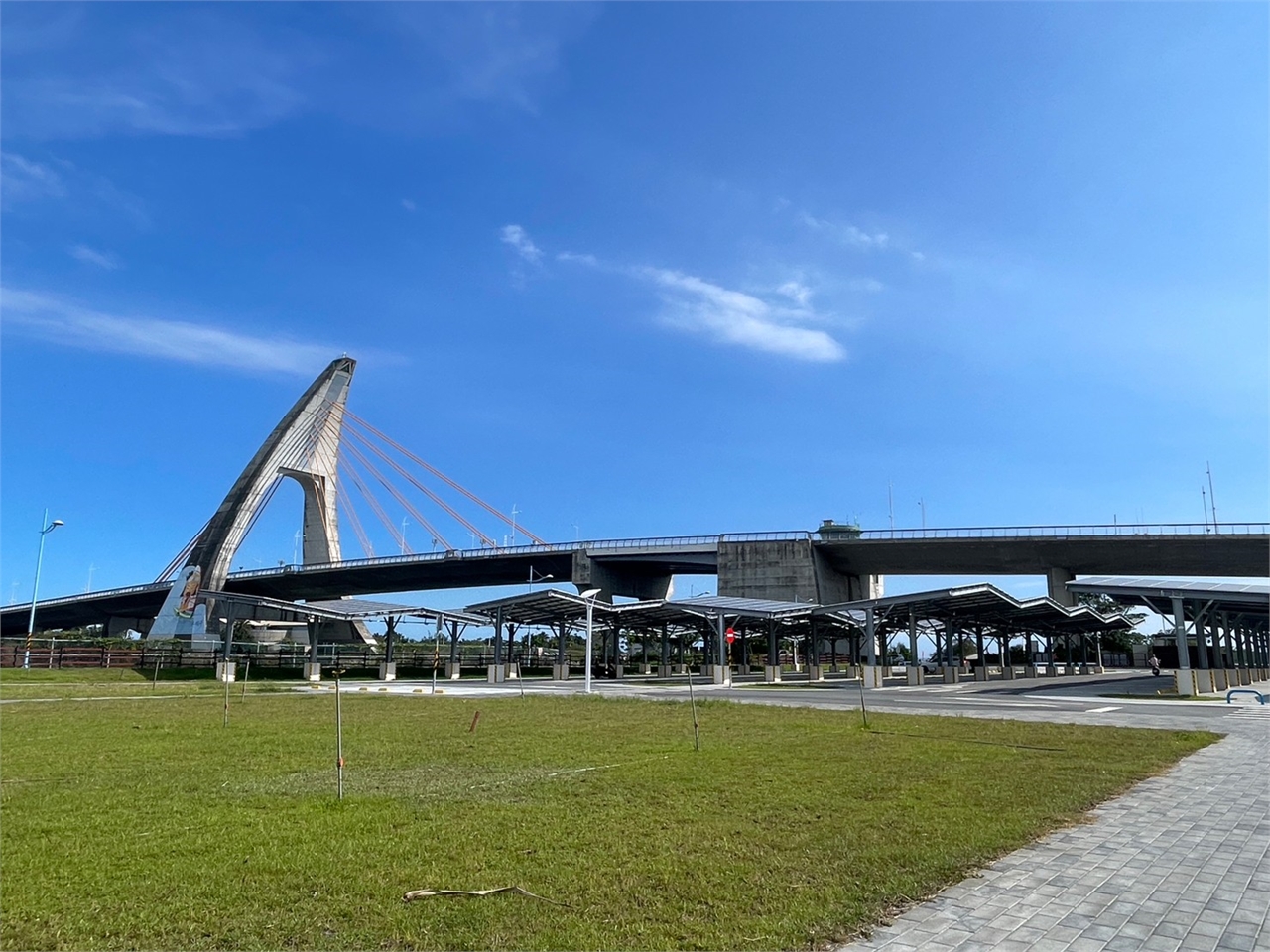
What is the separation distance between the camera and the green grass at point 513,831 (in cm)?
505

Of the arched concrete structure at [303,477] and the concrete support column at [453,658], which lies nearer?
the concrete support column at [453,658]

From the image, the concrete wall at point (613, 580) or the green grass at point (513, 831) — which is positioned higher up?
the concrete wall at point (613, 580)

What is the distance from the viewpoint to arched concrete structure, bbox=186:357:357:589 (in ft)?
264

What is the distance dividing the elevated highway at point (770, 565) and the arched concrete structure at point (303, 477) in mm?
4907

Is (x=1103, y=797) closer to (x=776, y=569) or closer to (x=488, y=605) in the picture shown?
(x=488, y=605)

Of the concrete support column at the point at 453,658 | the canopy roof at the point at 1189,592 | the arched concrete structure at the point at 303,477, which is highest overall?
the arched concrete structure at the point at 303,477

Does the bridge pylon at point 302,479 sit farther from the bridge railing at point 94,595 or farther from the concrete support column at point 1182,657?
the concrete support column at point 1182,657

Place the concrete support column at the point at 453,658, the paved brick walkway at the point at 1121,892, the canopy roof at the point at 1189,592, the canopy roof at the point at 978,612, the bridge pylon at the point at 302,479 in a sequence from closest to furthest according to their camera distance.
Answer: the paved brick walkway at the point at 1121,892 → the canopy roof at the point at 1189,592 → the canopy roof at the point at 978,612 → the concrete support column at the point at 453,658 → the bridge pylon at the point at 302,479

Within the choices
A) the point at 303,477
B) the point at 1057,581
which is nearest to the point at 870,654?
the point at 1057,581

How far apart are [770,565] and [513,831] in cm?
7123

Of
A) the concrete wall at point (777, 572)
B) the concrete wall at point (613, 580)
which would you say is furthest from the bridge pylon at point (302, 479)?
the concrete wall at point (777, 572)

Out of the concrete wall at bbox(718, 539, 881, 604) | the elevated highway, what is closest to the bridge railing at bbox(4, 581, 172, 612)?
the elevated highway

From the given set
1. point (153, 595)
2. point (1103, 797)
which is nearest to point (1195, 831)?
point (1103, 797)

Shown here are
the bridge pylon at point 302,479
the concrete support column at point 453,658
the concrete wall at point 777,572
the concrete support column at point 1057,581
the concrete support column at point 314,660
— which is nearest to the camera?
the concrete support column at point 314,660
